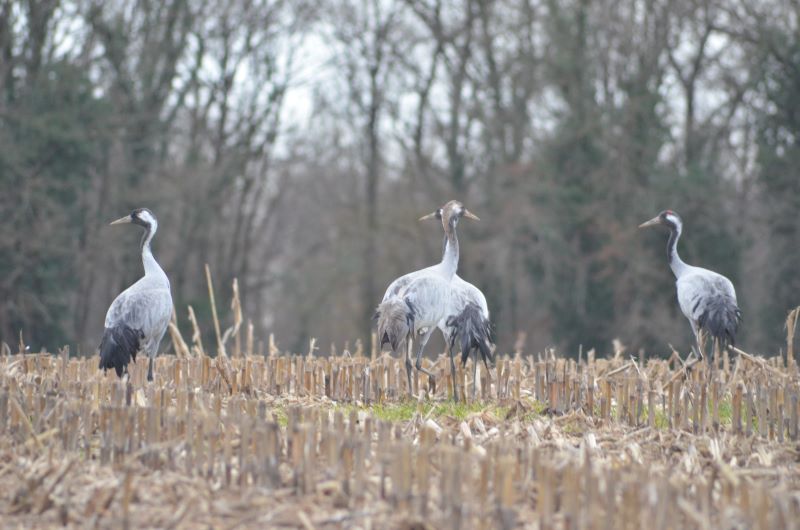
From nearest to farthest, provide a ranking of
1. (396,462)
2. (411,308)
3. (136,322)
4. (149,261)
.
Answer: (396,462)
(136,322)
(411,308)
(149,261)

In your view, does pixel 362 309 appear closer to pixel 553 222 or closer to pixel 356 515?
pixel 553 222

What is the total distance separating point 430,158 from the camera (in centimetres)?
2798

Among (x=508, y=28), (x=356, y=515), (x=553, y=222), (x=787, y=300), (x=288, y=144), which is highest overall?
(x=508, y=28)

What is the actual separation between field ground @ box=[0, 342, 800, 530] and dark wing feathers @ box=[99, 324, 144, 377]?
1.89 feet

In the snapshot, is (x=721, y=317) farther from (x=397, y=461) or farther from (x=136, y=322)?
(x=397, y=461)

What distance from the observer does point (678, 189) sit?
22.9 metres

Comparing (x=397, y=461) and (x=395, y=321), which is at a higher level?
(x=395, y=321)

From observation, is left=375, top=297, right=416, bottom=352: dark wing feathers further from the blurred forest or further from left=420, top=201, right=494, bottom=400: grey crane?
the blurred forest

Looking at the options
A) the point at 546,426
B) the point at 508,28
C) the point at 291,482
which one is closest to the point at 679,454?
the point at 546,426

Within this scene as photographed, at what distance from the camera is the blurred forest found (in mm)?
22219

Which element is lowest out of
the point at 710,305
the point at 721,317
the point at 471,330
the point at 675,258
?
the point at 471,330

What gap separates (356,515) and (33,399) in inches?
113

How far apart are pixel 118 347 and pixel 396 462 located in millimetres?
4676

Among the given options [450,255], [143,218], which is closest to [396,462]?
[450,255]
